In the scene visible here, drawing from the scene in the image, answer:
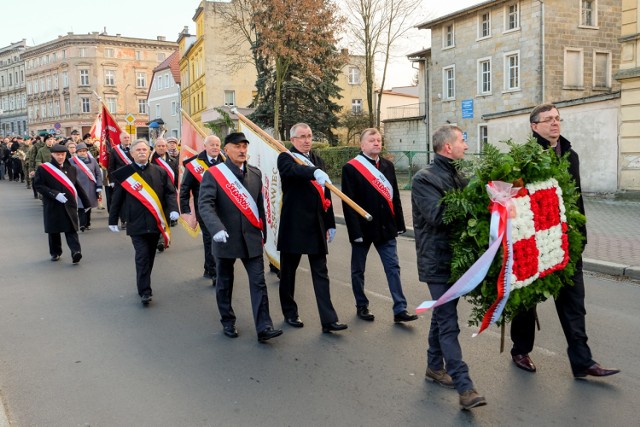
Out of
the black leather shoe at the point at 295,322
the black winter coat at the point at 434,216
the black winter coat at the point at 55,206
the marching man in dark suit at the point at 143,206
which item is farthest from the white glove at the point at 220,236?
the black winter coat at the point at 55,206

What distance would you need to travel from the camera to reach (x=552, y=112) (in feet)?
16.1

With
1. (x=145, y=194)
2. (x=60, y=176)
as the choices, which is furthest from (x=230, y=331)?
(x=60, y=176)

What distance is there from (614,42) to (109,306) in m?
33.2

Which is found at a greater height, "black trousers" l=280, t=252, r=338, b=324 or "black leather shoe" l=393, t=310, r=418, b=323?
"black trousers" l=280, t=252, r=338, b=324

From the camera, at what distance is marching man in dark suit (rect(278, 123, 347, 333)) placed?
6219mm

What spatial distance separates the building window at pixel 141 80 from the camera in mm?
100812

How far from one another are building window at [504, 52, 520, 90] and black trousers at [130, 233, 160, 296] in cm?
2850

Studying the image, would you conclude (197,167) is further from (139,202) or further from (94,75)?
(94,75)

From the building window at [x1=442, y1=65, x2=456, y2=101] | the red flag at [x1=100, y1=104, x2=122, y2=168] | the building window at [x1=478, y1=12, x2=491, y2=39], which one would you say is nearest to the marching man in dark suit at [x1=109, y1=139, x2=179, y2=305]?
the red flag at [x1=100, y1=104, x2=122, y2=168]

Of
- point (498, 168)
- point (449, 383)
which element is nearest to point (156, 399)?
point (449, 383)

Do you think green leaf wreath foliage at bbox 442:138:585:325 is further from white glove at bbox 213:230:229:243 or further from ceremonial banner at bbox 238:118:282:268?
ceremonial banner at bbox 238:118:282:268

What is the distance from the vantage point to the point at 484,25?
1371 inches

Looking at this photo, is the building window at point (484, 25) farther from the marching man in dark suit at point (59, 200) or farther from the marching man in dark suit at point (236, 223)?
the marching man in dark suit at point (236, 223)

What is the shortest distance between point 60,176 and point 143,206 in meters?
3.68
